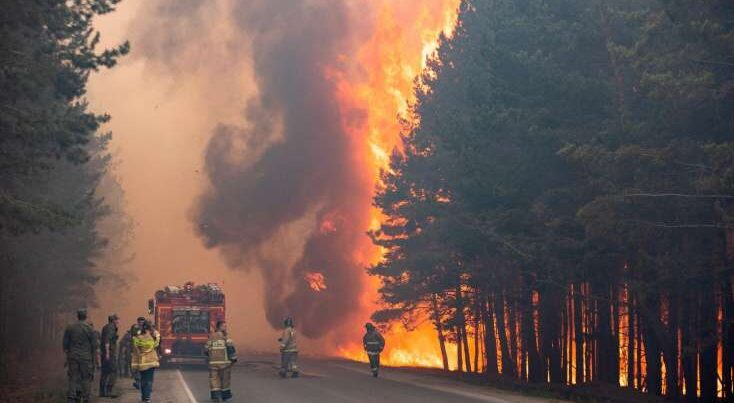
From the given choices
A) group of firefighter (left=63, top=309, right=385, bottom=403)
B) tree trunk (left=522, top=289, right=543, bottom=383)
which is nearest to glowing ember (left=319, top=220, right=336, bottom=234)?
tree trunk (left=522, top=289, right=543, bottom=383)

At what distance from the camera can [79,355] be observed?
63.1 feet

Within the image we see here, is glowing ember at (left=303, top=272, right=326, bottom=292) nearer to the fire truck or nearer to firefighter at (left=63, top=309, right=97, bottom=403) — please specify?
the fire truck

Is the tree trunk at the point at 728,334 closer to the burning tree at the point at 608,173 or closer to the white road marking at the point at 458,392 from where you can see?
the burning tree at the point at 608,173

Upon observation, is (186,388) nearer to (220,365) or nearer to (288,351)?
(288,351)

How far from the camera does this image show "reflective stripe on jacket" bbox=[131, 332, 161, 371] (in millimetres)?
20203

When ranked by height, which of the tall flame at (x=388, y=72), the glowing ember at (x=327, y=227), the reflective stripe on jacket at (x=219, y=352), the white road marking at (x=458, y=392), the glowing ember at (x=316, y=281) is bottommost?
the white road marking at (x=458, y=392)

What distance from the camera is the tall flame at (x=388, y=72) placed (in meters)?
49.5

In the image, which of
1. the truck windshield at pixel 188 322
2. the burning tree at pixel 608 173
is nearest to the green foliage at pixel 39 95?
the truck windshield at pixel 188 322

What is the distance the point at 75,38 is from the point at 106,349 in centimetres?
953

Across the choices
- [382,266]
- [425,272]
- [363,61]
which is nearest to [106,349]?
[425,272]

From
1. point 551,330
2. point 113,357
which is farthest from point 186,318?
point 551,330

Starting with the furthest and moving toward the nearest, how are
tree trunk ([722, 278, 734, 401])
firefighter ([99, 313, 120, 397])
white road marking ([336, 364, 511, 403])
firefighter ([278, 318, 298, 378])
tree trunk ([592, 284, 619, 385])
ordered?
tree trunk ([592, 284, 619, 385]) → firefighter ([278, 318, 298, 378]) → tree trunk ([722, 278, 734, 401]) → firefighter ([99, 313, 120, 397]) → white road marking ([336, 364, 511, 403])

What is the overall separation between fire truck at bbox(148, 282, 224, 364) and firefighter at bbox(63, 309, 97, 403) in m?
15.2

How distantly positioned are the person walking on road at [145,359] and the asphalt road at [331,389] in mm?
942
